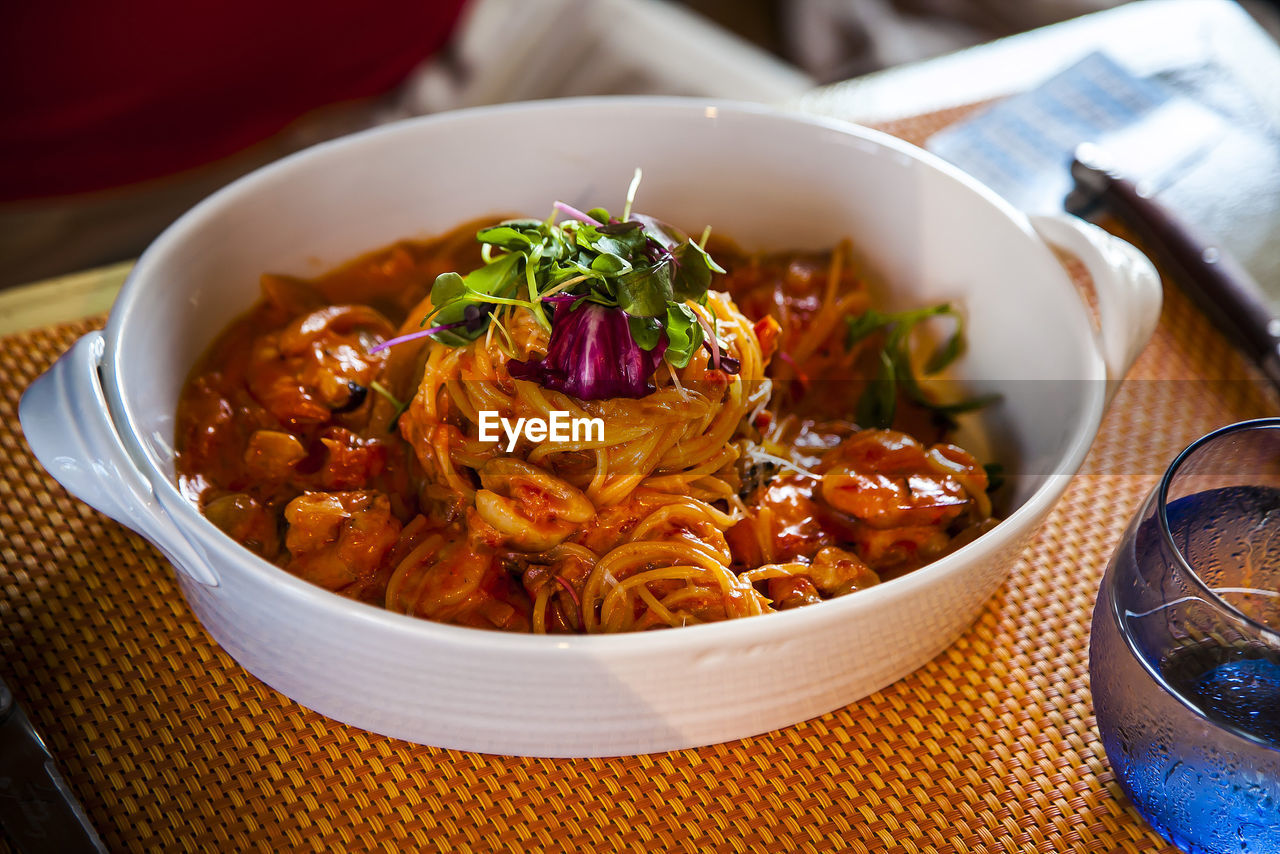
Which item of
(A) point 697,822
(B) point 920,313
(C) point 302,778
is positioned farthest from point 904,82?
(C) point 302,778

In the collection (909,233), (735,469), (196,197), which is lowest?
(196,197)

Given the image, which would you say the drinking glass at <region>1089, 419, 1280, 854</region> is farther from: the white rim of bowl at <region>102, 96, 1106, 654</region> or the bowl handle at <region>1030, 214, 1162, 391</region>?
the bowl handle at <region>1030, 214, 1162, 391</region>

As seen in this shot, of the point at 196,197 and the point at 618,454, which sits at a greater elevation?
the point at 618,454

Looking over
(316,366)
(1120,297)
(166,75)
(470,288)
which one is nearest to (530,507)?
(470,288)

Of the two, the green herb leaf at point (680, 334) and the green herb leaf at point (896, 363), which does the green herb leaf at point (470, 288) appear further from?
the green herb leaf at point (896, 363)

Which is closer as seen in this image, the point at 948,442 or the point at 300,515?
the point at 300,515

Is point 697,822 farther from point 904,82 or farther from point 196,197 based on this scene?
point 196,197

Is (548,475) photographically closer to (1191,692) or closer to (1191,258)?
(1191,692)
